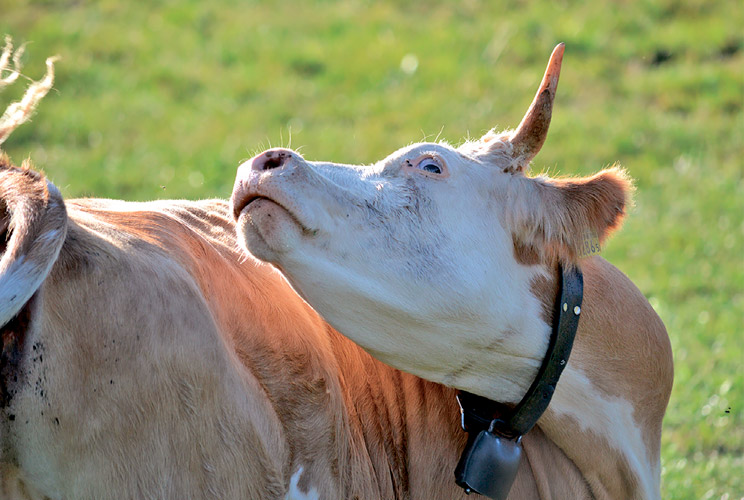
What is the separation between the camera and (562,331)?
2908 millimetres

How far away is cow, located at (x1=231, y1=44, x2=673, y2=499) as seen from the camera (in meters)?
2.71

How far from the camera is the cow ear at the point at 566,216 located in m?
2.94

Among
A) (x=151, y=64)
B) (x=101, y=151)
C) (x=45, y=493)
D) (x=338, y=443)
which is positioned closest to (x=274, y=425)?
(x=338, y=443)

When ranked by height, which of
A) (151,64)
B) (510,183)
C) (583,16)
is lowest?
(151,64)

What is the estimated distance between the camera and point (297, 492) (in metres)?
2.63

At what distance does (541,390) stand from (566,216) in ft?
1.78

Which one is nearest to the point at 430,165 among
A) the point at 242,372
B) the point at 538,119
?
the point at 538,119

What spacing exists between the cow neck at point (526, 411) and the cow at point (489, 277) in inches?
1.3

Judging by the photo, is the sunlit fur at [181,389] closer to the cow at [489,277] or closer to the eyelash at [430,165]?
the cow at [489,277]

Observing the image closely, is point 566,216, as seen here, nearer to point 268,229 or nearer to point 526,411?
point 526,411

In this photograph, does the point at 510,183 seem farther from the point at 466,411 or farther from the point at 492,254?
the point at 466,411

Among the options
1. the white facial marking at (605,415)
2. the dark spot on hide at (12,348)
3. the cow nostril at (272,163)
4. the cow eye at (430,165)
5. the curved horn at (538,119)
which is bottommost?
the white facial marking at (605,415)

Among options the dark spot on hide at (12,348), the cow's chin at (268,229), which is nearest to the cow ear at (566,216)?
the cow's chin at (268,229)

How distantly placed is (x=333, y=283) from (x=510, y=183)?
70 centimetres
